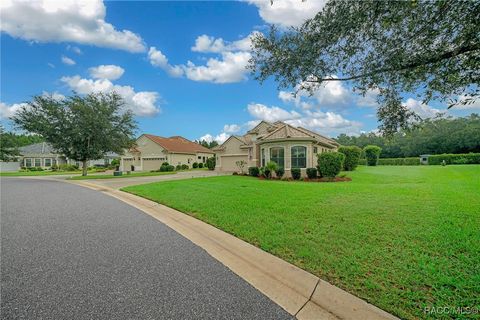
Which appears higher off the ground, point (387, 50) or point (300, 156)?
point (387, 50)

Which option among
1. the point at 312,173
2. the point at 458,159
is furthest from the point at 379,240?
the point at 458,159

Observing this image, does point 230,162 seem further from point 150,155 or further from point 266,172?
point 150,155

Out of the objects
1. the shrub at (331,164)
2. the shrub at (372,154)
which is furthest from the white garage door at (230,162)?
the shrub at (372,154)

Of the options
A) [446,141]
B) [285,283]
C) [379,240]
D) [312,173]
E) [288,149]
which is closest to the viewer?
[285,283]

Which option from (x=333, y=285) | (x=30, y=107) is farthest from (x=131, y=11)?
(x=30, y=107)

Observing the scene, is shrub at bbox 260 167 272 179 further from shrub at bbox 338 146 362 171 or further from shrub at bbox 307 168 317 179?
shrub at bbox 338 146 362 171

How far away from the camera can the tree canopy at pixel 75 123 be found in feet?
67.8

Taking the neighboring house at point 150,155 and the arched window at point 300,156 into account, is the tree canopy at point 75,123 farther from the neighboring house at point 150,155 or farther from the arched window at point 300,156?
the arched window at point 300,156

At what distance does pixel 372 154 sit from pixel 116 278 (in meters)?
38.5

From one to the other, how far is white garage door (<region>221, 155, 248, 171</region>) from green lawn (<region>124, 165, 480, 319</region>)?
57.2 ft

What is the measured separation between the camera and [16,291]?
2.80 m

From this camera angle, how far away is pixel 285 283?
2.98m

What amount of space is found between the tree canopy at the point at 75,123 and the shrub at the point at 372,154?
111 feet

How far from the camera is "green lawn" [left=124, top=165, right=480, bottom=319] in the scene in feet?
8.75
